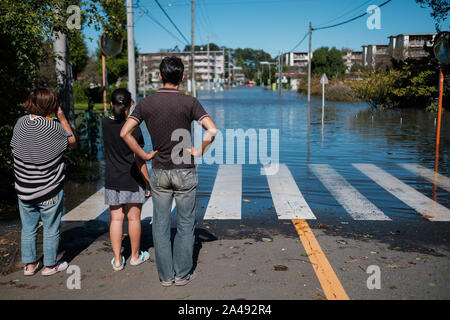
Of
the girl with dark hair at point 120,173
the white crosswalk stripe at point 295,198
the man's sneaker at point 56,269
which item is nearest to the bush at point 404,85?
the white crosswalk stripe at point 295,198

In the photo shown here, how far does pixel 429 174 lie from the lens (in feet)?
32.0

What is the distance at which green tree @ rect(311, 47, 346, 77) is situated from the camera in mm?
88931

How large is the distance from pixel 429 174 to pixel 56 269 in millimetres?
7989

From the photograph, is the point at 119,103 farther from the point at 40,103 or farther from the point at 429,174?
the point at 429,174

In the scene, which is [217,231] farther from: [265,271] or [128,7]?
[128,7]

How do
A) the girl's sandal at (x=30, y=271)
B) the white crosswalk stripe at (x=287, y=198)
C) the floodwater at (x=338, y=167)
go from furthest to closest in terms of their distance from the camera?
the floodwater at (x=338, y=167) → the white crosswalk stripe at (x=287, y=198) → the girl's sandal at (x=30, y=271)

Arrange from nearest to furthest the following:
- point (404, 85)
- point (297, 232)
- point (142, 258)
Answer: point (142, 258)
point (297, 232)
point (404, 85)

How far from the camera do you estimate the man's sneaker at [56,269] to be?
14.7 feet

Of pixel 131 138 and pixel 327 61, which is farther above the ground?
pixel 327 61

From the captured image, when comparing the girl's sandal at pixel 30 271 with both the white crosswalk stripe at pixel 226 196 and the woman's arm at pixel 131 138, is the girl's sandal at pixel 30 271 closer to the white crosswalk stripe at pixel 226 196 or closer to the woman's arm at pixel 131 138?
the woman's arm at pixel 131 138

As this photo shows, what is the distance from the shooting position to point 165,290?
4039 millimetres

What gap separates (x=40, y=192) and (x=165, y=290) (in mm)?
1498

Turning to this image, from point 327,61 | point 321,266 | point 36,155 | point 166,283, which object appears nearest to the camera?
point 166,283

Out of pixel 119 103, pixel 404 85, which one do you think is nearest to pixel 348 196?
pixel 119 103
